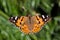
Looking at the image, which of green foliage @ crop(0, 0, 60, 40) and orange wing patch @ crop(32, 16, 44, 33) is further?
green foliage @ crop(0, 0, 60, 40)

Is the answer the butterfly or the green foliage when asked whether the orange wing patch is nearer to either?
the butterfly

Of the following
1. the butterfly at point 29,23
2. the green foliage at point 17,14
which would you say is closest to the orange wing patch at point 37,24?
the butterfly at point 29,23

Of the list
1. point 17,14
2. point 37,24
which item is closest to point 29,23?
point 37,24

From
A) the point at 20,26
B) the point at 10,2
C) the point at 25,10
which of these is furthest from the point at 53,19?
the point at 20,26

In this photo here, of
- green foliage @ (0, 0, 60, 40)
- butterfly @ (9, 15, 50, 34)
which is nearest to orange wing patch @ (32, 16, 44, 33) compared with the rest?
butterfly @ (9, 15, 50, 34)

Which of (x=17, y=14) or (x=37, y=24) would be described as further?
(x=17, y=14)

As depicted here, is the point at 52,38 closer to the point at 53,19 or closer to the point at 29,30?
the point at 53,19

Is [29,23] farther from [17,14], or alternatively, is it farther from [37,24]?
[17,14]

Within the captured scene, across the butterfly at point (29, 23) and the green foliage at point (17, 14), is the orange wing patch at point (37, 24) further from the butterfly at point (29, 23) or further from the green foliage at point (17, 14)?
the green foliage at point (17, 14)
